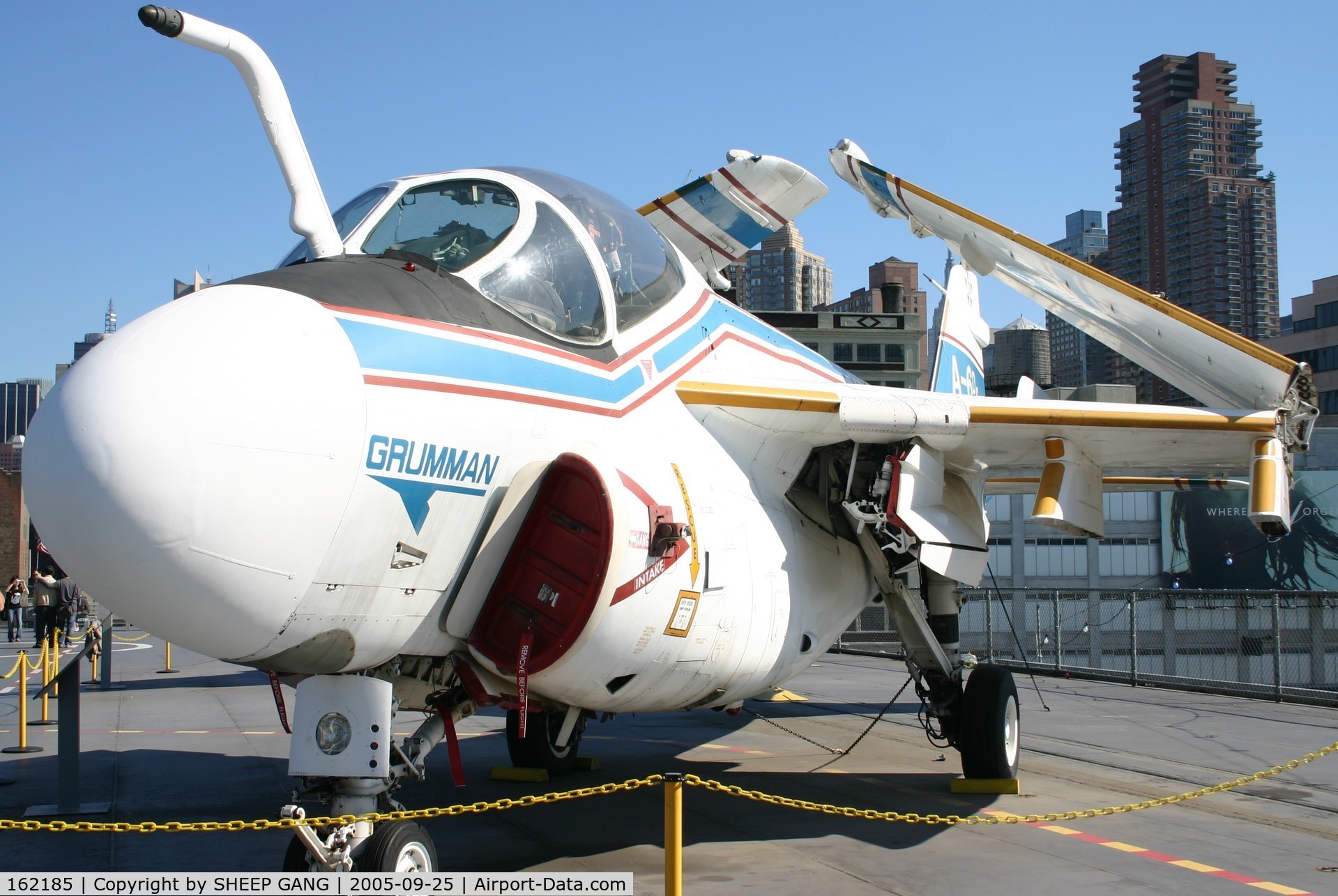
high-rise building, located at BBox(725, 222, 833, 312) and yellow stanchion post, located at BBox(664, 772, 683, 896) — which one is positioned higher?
high-rise building, located at BBox(725, 222, 833, 312)

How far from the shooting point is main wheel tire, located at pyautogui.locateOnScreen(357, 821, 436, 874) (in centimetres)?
470

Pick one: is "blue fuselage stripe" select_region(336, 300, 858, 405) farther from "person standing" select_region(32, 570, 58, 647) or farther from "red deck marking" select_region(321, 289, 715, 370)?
"person standing" select_region(32, 570, 58, 647)

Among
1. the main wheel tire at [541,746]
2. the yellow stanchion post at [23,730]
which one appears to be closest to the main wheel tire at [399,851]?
the main wheel tire at [541,746]

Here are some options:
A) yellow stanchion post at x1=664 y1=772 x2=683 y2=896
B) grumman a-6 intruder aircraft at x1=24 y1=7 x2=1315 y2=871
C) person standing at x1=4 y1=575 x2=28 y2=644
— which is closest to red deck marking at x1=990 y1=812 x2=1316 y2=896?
grumman a-6 intruder aircraft at x1=24 y1=7 x2=1315 y2=871

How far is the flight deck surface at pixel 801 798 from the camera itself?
257 inches

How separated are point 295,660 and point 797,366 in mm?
4919

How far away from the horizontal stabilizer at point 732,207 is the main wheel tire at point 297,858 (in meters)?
7.27

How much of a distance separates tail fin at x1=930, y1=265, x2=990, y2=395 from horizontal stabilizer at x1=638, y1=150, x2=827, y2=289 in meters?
2.63

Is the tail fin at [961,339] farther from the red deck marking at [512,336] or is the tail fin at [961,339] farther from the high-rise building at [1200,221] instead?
the high-rise building at [1200,221]

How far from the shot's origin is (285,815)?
187 inches

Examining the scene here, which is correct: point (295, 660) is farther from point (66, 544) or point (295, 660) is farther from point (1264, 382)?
point (1264, 382)

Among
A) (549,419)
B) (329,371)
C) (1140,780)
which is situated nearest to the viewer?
(329,371)

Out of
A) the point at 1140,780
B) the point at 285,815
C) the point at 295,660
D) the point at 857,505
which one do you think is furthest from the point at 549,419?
the point at 1140,780

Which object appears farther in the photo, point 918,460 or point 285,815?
point 918,460
